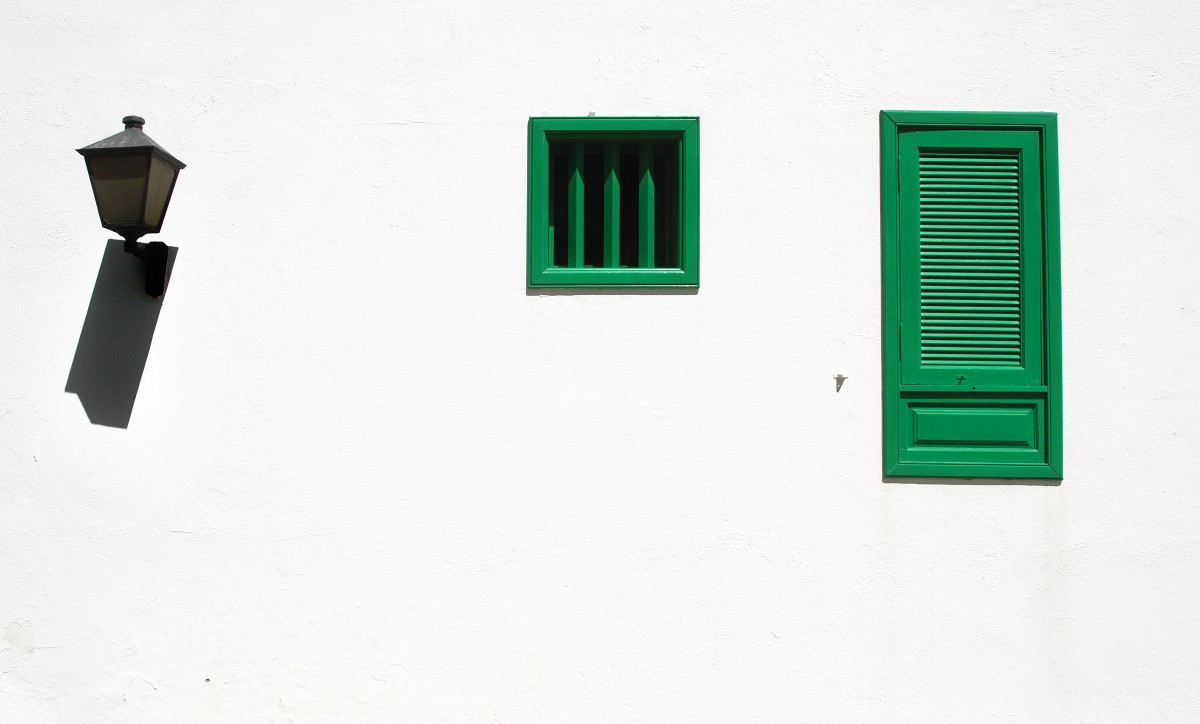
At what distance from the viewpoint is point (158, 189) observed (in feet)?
10.4

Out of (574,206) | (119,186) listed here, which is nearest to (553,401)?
(574,206)

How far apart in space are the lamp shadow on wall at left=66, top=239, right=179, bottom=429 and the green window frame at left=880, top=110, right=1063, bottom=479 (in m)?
3.28

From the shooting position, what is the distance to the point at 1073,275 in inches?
132

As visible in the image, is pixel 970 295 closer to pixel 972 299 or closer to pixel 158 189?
pixel 972 299

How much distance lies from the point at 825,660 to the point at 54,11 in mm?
4534

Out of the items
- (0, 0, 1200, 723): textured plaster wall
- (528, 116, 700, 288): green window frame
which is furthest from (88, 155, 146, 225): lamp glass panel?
(528, 116, 700, 288): green window frame

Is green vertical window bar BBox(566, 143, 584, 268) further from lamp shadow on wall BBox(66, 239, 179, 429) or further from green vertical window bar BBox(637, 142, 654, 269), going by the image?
lamp shadow on wall BBox(66, 239, 179, 429)

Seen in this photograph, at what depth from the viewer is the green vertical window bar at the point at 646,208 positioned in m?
3.40

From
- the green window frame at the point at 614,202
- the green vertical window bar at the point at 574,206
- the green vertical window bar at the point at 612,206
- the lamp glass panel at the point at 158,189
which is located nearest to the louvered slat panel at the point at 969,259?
the green window frame at the point at 614,202

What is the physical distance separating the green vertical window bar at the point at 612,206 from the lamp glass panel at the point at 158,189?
6.17 feet

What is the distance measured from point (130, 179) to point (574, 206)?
1840mm

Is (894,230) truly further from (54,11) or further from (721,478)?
(54,11)

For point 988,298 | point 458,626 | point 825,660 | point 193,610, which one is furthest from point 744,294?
point 193,610

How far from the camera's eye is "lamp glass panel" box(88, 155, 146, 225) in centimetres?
306
